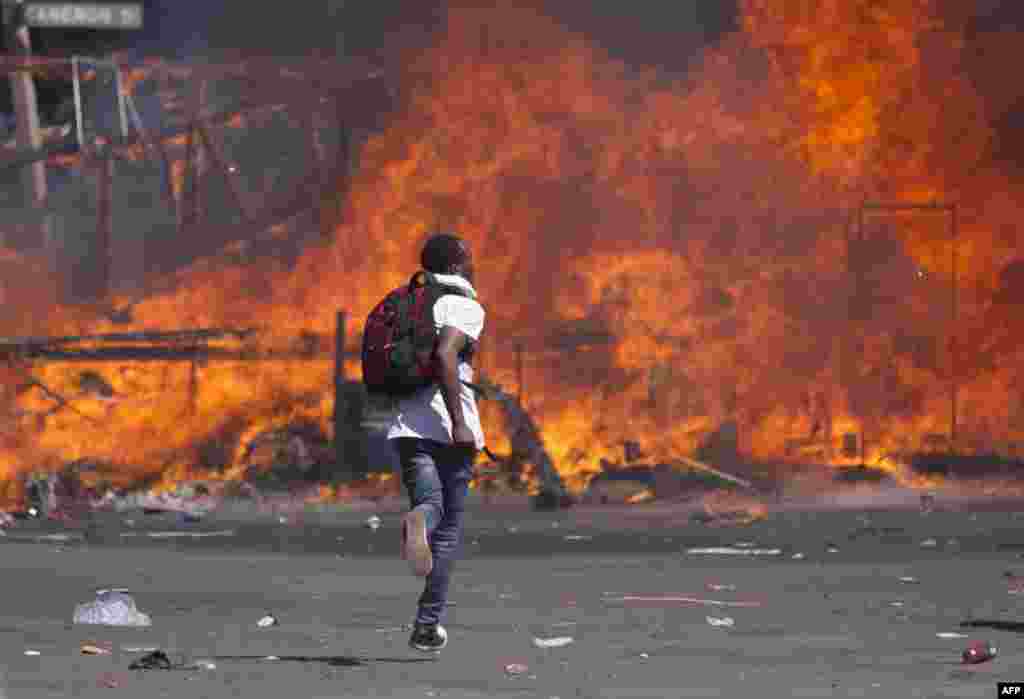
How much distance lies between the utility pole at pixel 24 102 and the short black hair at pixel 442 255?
1822cm

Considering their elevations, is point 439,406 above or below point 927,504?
above

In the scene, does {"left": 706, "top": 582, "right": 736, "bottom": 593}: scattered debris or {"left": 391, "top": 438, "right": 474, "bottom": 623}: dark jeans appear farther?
{"left": 706, "top": 582, "right": 736, "bottom": 593}: scattered debris

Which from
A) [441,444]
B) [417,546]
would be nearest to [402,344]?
[441,444]

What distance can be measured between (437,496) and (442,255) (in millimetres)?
1017

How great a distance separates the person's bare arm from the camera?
921cm

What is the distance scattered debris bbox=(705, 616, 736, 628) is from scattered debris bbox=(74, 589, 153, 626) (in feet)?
8.62

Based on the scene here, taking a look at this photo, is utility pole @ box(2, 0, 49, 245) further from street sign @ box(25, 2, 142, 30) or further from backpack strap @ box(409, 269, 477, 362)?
backpack strap @ box(409, 269, 477, 362)

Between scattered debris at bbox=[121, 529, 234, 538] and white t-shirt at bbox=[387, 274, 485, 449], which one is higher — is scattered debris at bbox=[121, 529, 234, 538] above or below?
below

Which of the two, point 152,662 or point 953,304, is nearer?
point 152,662

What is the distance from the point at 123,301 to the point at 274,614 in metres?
16.1

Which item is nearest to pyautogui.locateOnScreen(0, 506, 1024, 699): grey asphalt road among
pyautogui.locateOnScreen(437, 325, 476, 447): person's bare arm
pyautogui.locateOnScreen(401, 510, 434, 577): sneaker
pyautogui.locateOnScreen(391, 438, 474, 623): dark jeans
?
pyautogui.locateOnScreen(391, 438, 474, 623): dark jeans

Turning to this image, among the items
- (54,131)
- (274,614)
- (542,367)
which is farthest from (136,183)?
(274,614)

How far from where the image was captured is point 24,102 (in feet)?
90.0

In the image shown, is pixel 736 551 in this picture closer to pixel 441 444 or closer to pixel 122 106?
pixel 441 444
